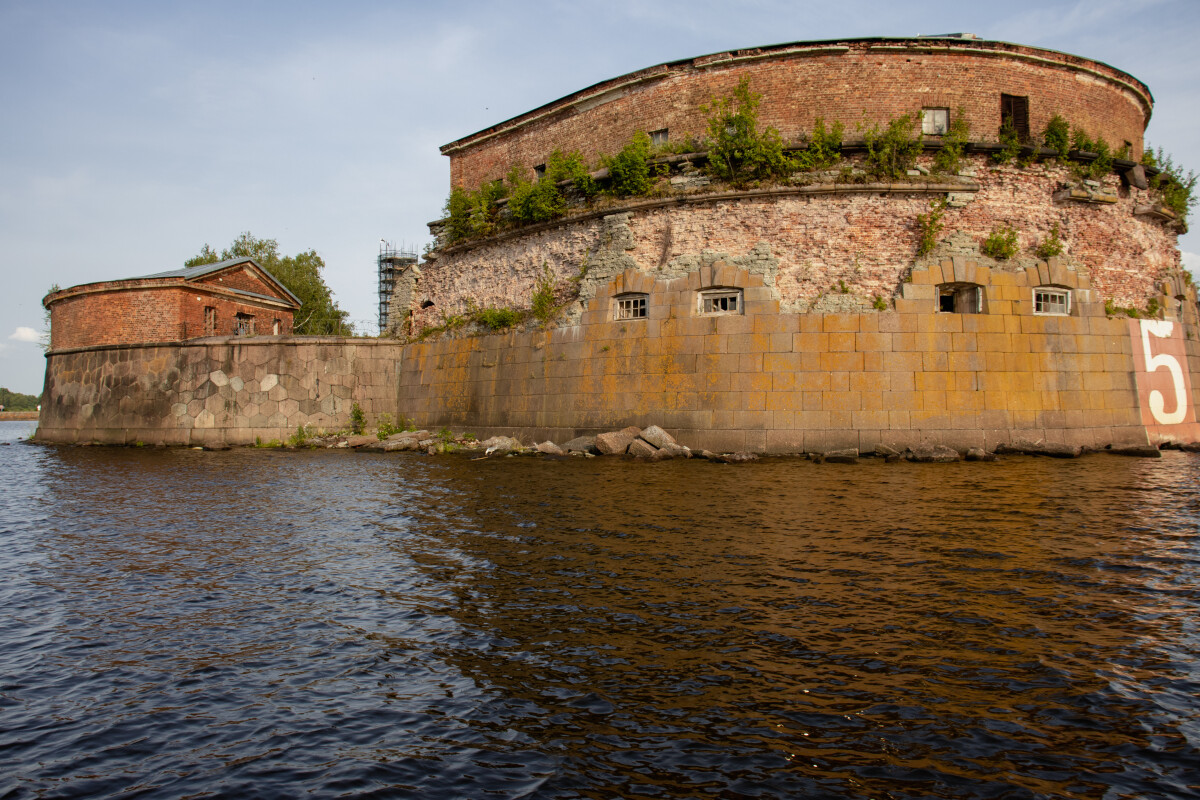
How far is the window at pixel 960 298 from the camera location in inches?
621

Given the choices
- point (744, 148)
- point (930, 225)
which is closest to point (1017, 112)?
point (930, 225)

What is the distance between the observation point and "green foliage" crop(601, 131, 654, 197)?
58.0 ft

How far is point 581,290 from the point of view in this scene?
18.2 m

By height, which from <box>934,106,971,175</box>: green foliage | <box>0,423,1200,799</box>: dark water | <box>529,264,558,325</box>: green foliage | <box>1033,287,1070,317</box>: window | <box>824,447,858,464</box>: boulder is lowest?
<box>0,423,1200,799</box>: dark water

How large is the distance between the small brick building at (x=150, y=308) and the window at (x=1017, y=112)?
2541cm

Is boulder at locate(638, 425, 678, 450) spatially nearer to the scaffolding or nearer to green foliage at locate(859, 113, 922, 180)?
green foliage at locate(859, 113, 922, 180)

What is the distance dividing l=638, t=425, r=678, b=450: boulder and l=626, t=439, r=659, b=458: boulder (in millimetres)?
106

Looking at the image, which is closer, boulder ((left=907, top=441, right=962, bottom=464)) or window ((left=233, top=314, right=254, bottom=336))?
boulder ((left=907, top=441, right=962, bottom=464))

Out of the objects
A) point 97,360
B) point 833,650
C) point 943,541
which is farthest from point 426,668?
point 97,360

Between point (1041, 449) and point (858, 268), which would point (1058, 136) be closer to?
point (858, 268)

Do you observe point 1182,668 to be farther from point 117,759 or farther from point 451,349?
point 451,349

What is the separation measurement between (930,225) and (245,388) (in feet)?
62.4

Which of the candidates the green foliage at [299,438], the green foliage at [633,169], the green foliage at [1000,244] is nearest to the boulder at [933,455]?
the green foliage at [1000,244]

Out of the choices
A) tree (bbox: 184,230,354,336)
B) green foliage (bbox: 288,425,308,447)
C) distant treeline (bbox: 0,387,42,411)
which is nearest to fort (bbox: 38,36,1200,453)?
green foliage (bbox: 288,425,308,447)
